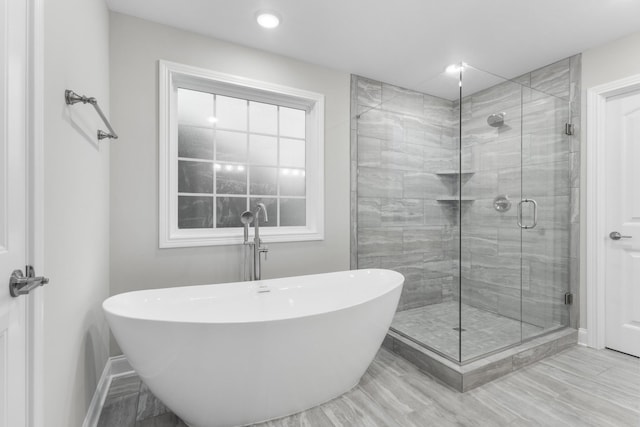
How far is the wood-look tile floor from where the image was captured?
5.21 feet

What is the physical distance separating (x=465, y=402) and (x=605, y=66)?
276 centimetres

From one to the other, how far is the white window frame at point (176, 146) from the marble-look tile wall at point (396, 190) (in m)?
0.40

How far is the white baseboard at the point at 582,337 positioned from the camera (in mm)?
2475

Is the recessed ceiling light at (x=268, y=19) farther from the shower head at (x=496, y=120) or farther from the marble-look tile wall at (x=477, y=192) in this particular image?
the shower head at (x=496, y=120)

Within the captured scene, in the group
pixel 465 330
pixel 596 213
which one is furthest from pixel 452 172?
pixel 465 330

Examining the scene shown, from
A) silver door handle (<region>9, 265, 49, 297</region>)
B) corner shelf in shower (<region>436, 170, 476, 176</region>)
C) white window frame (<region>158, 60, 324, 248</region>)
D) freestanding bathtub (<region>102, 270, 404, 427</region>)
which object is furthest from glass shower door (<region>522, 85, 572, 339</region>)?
silver door handle (<region>9, 265, 49, 297</region>)

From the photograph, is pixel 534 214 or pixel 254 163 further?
pixel 254 163

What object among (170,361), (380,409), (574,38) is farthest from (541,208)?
(170,361)

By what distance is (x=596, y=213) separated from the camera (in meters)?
2.42

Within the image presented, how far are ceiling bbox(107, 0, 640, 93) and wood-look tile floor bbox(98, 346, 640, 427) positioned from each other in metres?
2.45

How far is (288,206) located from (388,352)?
4.89 ft

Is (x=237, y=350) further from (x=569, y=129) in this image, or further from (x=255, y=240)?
(x=569, y=129)

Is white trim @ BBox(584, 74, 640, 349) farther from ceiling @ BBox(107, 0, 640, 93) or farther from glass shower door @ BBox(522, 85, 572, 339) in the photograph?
ceiling @ BBox(107, 0, 640, 93)

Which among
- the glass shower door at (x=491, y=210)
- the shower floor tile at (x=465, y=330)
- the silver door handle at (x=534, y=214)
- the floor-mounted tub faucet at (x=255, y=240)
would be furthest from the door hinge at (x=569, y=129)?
the floor-mounted tub faucet at (x=255, y=240)
